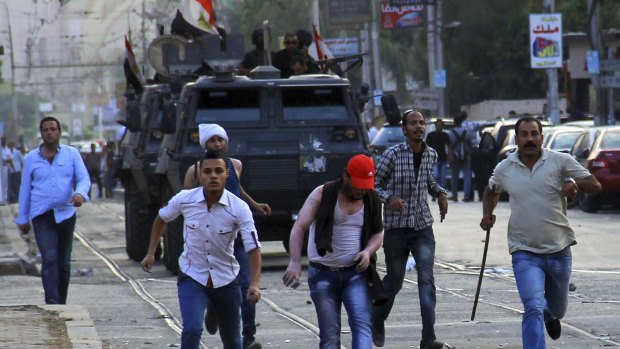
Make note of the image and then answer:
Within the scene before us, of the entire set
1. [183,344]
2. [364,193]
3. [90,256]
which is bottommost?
[90,256]

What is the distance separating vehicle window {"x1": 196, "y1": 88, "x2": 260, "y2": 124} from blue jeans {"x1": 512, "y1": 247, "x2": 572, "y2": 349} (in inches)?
363

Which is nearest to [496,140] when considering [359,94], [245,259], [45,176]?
[359,94]

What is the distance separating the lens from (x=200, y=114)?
19375 mm

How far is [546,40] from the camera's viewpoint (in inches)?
1811

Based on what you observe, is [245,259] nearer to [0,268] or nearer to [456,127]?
[0,268]

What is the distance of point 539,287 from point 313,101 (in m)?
9.76

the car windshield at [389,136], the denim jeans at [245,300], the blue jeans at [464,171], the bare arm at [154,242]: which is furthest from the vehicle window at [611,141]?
the bare arm at [154,242]

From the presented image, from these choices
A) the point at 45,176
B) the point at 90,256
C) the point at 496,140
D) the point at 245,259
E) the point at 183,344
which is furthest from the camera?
the point at 496,140

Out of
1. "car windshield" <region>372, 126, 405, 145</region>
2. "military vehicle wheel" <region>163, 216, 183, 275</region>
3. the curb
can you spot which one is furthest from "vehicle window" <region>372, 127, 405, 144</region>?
the curb

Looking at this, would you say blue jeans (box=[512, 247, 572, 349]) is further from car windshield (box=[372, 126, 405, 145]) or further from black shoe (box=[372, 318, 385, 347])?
car windshield (box=[372, 126, 405, 145])

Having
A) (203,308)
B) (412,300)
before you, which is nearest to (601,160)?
(412,300)

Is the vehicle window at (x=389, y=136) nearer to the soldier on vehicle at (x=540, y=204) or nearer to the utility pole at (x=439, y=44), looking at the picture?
the utility pole at (x=439, y=44)

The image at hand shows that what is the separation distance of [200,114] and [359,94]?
6.92ft

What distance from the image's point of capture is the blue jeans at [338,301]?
31.4ft
